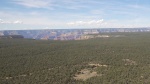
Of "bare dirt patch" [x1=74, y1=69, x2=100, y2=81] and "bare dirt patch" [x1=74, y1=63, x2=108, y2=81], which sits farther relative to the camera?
"bare dirt patch" [x1=74, y1=63, x2=108, y2=81]

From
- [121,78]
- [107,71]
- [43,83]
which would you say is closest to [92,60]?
[107,71]

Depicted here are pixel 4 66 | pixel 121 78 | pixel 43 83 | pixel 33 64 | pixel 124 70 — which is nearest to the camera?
pixel 43 83

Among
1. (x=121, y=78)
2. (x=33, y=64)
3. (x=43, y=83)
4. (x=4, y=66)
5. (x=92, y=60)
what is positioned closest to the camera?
(x=43, y=83)

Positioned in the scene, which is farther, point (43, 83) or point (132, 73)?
point (132, 73)

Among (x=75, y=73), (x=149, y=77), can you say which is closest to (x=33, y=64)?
(x=75, y=73)

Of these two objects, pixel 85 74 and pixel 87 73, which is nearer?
pixel 85 74

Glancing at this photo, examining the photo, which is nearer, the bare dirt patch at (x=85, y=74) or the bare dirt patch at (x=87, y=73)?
the bare dirt patch at (x=85, y=74)

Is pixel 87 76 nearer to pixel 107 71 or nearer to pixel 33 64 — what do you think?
pixel 107 71

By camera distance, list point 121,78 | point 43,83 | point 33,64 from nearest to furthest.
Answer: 1. point 43,83
2. point 121,78
3. point 33,64

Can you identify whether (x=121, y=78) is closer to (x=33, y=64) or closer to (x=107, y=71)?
(x=107, y=71)
